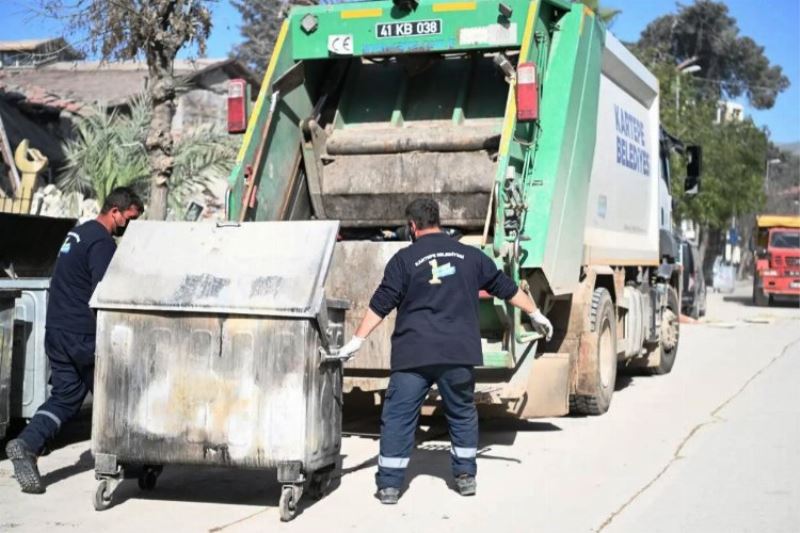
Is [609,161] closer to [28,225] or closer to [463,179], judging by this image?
[463,179]

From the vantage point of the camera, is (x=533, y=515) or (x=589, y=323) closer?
(x=533, y=515)

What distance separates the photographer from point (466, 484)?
239 inches

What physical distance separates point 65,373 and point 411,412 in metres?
1.95

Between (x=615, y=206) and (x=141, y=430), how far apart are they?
5.65 metres

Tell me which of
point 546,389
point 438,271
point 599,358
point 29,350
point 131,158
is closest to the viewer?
point 438,271

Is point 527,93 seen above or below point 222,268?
above

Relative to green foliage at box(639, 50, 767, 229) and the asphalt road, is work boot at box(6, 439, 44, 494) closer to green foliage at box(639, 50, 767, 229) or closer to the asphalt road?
the asphalt road

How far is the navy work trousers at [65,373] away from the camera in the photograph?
20.4 ft

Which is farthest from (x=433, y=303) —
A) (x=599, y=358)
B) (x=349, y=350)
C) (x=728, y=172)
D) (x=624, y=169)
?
(x=728, y=172)

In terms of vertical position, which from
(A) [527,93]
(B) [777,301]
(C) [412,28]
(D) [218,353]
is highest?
(C) [412,28]

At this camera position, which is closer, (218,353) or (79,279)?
(218,353)

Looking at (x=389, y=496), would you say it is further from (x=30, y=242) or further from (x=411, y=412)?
(x=30, y=242)

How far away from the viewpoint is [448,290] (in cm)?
592

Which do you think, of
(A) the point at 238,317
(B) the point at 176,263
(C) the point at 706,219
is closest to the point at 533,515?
(A) the point at 238,317
